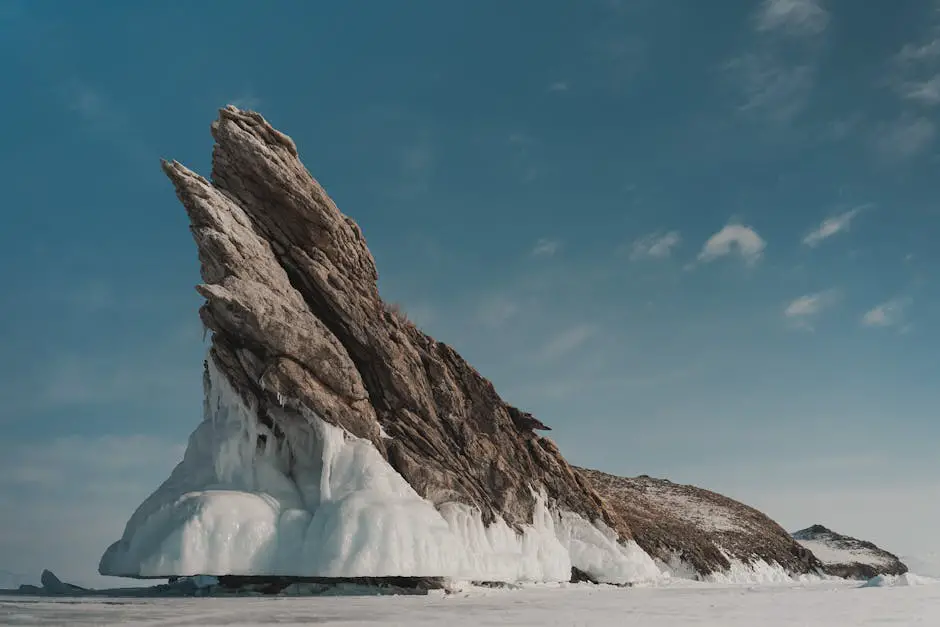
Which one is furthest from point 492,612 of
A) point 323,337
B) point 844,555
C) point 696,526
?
point 844,555

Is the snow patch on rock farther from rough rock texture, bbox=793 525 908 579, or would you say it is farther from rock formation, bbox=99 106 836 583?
rock formation, bbox=99 106 836 583

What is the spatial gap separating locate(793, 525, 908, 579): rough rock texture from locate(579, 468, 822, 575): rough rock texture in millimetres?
3505

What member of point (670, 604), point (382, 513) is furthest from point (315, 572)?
point (670, 604)

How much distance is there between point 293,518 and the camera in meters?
18.9

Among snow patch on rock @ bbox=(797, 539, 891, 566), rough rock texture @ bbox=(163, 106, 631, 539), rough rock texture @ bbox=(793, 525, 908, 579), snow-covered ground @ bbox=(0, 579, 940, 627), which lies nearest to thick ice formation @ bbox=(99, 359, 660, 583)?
rough rock texture @ bbox=(163, 106, 631, 539)

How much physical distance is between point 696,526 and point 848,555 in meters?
18.1

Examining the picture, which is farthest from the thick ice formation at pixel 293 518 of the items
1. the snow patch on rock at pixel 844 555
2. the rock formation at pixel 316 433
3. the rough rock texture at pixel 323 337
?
the snow patch on rock at pixel 844 555

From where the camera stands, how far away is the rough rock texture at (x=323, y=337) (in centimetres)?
2061

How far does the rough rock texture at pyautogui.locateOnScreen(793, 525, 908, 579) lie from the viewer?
47094mm

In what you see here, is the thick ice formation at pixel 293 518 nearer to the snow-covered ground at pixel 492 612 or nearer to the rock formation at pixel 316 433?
the rock formation at pixel 316 433

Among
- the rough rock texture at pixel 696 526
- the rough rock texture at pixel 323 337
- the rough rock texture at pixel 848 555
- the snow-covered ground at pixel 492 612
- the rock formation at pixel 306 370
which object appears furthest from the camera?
the rough rock texture at pixel 848 555

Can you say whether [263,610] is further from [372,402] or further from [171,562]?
[372,402]

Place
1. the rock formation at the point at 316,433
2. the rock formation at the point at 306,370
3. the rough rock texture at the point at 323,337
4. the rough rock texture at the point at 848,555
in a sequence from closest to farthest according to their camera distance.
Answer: the rock formation at the point at 316,433
the rock formation at the point at 306,370
the rough rock texture at the point at 323,337
the rough rock texture at the point at 848,555

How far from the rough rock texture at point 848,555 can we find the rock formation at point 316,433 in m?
27.8
